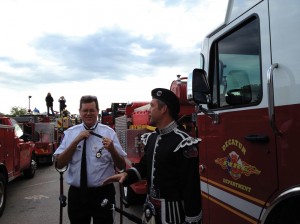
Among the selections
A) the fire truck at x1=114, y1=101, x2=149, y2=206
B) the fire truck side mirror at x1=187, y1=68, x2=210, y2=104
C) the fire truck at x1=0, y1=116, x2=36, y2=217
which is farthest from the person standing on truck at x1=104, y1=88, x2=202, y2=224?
the fire truck at x1=0, y1=116, x2=36, y2=217

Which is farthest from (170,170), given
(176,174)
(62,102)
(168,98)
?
(62,102)

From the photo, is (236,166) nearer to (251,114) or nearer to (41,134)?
(251,114)

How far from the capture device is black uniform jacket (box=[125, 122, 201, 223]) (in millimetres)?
2221

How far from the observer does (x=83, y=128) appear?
325 centimetres

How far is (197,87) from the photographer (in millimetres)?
2730

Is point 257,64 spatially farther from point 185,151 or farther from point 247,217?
point 247,217

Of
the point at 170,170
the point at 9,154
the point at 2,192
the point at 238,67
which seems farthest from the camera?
the point at 9,154

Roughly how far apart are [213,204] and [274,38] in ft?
5.09

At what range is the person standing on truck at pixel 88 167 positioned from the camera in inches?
119

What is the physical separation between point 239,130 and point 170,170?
611 millimetres

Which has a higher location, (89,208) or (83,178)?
(83,178)

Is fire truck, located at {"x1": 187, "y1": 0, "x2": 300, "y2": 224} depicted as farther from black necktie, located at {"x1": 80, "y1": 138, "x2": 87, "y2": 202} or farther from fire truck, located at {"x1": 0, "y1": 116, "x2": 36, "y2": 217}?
fire truck, located at {"x1": 0, "y1": 116, "x2": 36, "y2": 217}

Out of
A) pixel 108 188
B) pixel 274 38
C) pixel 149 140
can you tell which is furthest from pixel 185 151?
pixel 108 188

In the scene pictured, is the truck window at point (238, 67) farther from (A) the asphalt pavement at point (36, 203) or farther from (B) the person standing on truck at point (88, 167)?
(A) the asphalt pavement at point (36, 203)
